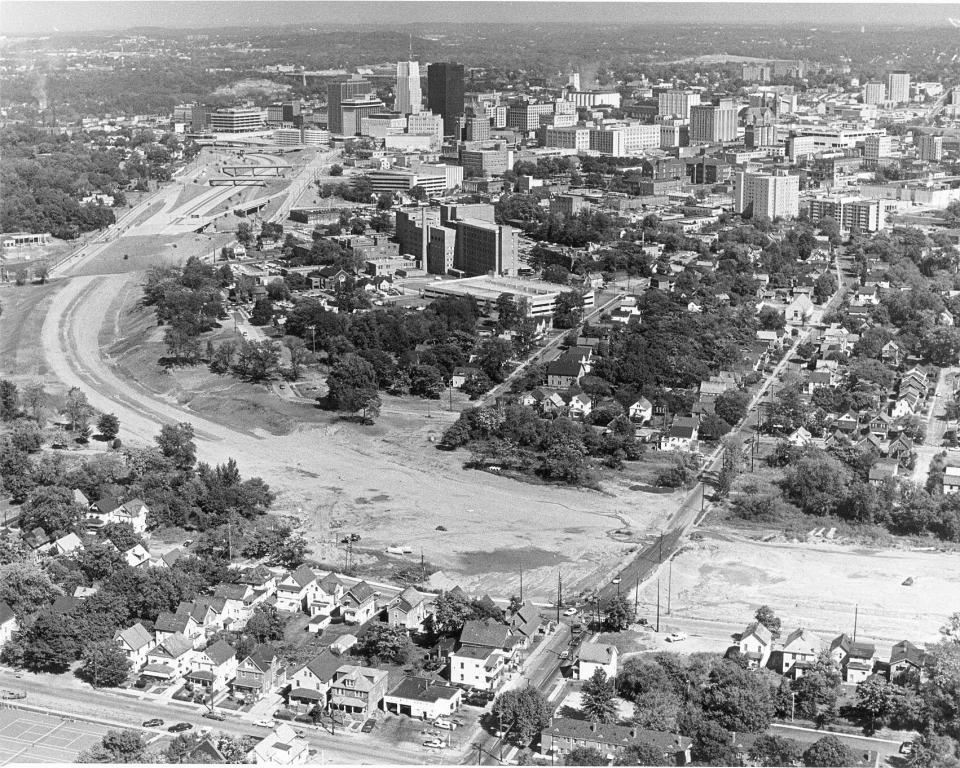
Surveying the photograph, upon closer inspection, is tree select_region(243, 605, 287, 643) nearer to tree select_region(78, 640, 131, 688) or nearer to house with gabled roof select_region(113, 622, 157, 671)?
house with gabled roof select_region(113, 622, 157, 671)

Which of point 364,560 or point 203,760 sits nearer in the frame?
point 203,760

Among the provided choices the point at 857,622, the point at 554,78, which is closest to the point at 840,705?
the point at 857,622

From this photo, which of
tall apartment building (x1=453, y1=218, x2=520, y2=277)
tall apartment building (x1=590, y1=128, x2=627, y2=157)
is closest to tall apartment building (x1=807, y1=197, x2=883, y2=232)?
tall apartment building (x1=453, y1=218, x2=520, y2=277)

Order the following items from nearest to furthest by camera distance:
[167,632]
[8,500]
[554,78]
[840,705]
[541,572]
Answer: [840,705], [167,632], [541,572], [8,500], [554,78]

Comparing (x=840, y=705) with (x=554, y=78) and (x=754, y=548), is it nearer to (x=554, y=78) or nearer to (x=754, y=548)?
(x=754, y=548)

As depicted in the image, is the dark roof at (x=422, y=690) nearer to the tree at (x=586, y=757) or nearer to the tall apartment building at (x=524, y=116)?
the tree at (x=586, y=757)
